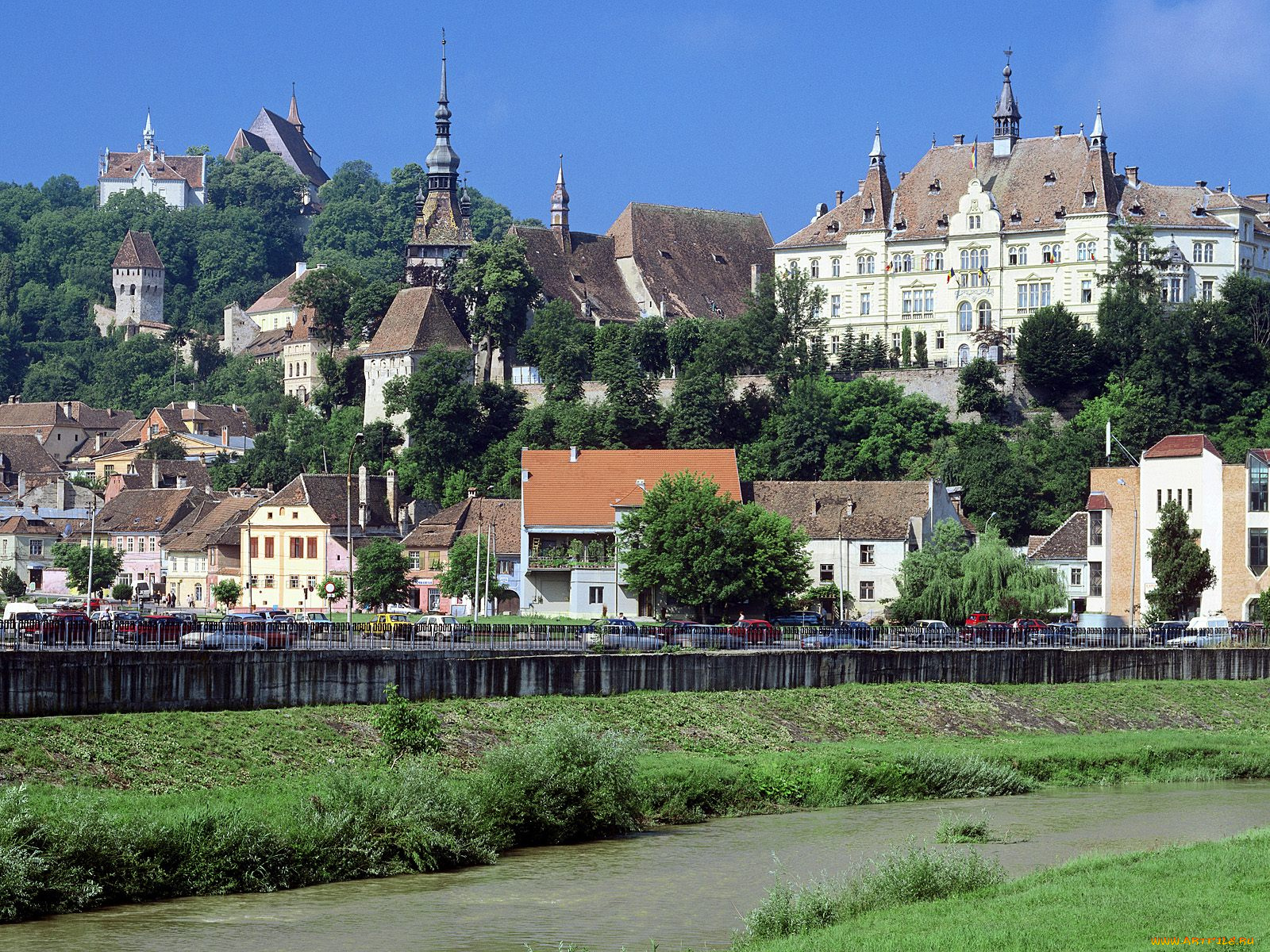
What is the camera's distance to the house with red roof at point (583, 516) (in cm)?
8031

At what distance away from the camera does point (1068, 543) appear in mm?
82812

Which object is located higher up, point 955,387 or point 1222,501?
point 955,387

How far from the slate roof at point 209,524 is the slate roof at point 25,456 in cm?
4053

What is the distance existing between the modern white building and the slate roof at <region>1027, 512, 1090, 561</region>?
4500mm

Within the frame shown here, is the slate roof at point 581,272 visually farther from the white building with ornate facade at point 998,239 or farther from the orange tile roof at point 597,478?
the orange tile roof at point 597,478

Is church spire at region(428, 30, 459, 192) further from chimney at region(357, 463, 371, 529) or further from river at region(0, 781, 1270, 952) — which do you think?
river at region(0, 781, 1270, 952)

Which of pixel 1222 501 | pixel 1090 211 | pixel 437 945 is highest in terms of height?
pixel 1090 211

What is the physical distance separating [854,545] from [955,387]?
26.9 metres

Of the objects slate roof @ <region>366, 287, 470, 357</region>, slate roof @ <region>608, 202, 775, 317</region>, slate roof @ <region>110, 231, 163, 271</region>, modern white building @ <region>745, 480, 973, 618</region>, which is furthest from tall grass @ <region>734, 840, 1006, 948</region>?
slate roof @ <region>110, 231, 163, 271</region>

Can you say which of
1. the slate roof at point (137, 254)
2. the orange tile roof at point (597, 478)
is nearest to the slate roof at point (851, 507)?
the orange tile roof at point (597, 478)

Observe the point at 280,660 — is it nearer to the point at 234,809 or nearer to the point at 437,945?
the point at 234,809

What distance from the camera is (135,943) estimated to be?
28109 mm

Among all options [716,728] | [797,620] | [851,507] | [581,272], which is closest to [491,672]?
[716,728]

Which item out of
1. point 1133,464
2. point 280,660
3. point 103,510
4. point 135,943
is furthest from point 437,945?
point 103,510
